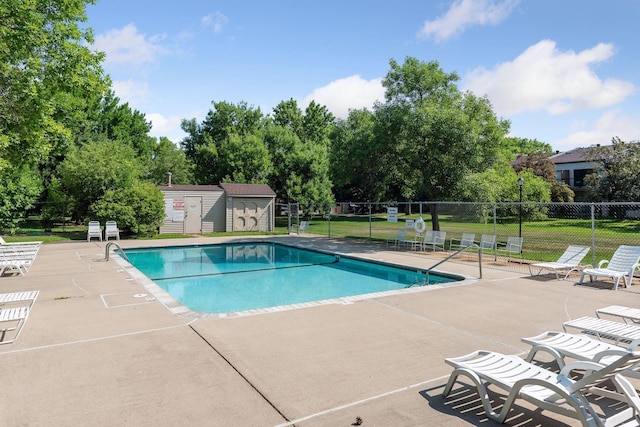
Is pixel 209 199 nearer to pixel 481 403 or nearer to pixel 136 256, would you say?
pixel 136 256

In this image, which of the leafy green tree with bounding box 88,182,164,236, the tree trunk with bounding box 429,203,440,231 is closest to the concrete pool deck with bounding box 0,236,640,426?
the tree trunk with bounding box 429,203,440,231

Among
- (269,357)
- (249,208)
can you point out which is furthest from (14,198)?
(269,357)

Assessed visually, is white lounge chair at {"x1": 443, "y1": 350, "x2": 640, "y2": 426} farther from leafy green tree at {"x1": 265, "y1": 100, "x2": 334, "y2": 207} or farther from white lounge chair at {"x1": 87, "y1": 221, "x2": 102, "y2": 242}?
leafy green tree at {"x1": 265, "y1": 100, "x2": 334, "y2": 207}

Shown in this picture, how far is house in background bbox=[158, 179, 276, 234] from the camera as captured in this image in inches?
927

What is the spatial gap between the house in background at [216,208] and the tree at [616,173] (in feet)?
87.1

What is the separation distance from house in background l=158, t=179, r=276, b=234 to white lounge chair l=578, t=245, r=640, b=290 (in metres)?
18.8

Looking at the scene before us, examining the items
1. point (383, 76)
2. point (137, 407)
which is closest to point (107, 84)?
point (383, 76)

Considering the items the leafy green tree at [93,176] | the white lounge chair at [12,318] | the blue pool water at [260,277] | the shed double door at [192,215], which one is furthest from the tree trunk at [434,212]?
the leafy green tree at [93,176]

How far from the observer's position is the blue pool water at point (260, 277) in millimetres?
10383

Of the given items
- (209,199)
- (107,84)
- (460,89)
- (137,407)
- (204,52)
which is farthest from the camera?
(209,199)

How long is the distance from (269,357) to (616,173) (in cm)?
3642

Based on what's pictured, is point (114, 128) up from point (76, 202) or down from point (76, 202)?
up

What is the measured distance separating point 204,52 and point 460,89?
10.9 meters

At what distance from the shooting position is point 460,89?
1833cm
